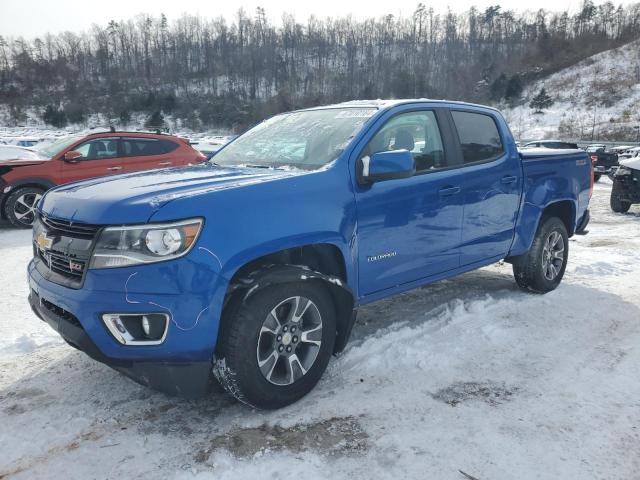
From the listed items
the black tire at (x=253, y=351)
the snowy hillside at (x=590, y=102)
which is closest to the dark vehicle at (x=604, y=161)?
the black tire at (x=253, y=351)

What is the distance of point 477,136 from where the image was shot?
4.37 metres

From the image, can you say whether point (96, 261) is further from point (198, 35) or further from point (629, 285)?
point (198, 35)

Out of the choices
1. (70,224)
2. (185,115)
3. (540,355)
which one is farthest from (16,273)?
(185,115)

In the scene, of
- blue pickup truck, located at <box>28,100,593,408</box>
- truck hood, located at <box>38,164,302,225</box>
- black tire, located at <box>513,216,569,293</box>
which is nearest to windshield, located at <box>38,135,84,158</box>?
blue pickup truck, located at <box>28,100,593,408</box>

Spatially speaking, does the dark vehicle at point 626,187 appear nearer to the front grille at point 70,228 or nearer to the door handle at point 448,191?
the door handle at point 448,191

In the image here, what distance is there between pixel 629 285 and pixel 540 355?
8.01 ft

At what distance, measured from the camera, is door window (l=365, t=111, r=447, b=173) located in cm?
360

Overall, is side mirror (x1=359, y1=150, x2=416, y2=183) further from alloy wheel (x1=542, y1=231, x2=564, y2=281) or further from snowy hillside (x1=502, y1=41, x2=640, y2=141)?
snowy hillside (x1=502, y1=41, x2=640, y2=141)

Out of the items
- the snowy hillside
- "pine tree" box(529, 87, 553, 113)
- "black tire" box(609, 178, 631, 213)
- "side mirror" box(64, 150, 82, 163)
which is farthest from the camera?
"pine tree" box(529, 87, 553, 113)

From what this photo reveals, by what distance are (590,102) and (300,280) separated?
176 feet

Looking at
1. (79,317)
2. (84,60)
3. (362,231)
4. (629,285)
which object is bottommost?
(629,285)

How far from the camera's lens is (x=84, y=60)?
300 ft

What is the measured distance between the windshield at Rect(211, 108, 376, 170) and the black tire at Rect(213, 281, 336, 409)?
898 mm

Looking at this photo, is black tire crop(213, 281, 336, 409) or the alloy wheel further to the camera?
the alloy wheel
